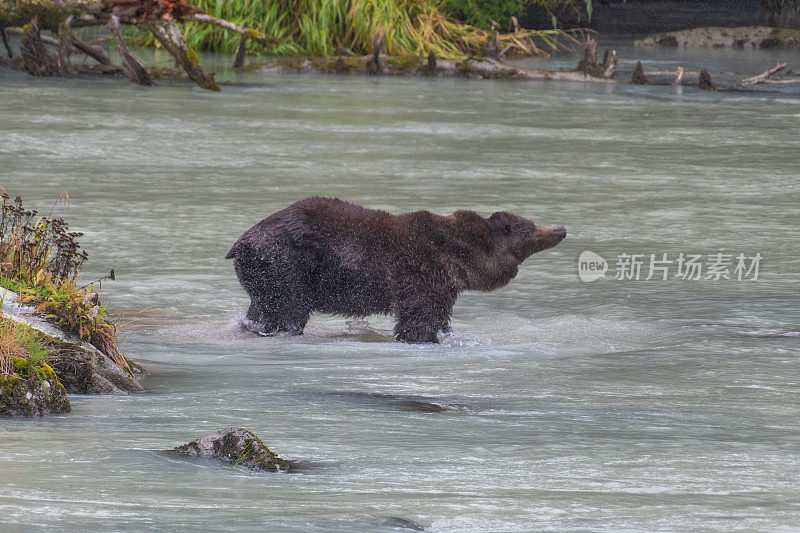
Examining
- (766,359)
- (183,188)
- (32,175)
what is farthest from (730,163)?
(766,359)

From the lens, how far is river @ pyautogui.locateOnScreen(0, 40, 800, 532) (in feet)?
14.1

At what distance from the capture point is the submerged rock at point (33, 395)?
17.8ft

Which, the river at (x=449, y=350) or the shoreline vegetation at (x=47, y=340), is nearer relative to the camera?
the river at (x=449, y=350)

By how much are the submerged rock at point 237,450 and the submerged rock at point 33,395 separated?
2.81 feet

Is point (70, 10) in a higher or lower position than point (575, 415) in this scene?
higher

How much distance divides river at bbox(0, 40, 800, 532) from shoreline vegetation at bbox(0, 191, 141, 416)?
14 centimetres

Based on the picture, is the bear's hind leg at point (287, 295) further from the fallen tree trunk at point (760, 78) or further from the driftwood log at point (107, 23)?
the fallen tree trunk at point (760, 78)

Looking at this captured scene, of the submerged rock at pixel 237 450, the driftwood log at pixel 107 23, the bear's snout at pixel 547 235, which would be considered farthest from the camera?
the driftwood log at pixel 107 23

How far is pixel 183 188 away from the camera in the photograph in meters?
14.3

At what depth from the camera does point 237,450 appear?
188 inches

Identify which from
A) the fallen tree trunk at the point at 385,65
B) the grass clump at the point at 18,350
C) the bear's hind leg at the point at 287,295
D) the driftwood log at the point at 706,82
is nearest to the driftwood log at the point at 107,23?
the fallen tree trunk at the point at 385,65

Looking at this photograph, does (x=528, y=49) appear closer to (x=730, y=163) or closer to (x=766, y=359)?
(x=730, y=163)

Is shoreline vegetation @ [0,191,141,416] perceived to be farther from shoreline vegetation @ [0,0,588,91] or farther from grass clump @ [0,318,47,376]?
shoreline vegetation @ [0,0,588,91]

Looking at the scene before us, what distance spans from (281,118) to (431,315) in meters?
13.9
